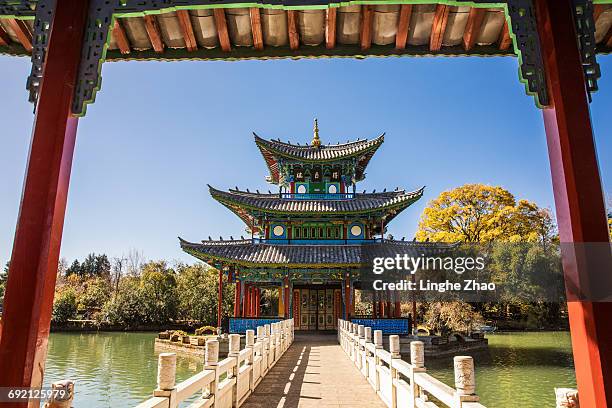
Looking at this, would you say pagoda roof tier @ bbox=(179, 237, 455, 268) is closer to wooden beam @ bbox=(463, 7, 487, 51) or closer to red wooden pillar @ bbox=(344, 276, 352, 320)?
red wooden pillar @ bbox=(344, 276, 352, 320)

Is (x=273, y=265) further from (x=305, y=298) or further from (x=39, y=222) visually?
(x=39, y=222)

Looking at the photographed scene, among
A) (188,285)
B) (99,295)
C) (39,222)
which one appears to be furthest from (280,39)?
(99,295)

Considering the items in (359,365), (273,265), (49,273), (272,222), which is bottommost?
(359,365)

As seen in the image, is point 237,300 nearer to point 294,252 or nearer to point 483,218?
point 294,252

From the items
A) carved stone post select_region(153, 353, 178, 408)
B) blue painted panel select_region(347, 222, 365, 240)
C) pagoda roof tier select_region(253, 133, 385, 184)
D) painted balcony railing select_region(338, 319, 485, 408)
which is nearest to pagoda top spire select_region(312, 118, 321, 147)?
pagoda roof tier select_region(253, 133, 385, 184)

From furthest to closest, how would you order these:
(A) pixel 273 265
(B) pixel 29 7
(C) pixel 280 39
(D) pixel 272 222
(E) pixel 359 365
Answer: (D) pixel 272 222
(A) pixel 273 265
(E) pixel 359 365
(C) pixel 280 39
(B) pixel 29 7

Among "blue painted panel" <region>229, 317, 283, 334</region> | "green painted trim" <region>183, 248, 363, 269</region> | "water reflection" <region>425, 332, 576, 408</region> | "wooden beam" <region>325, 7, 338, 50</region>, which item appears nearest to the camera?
"wooden beam" <region>325, 7, 338, 50</region>

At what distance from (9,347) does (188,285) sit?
3901 centimetres

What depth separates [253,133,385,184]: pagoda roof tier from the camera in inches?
966

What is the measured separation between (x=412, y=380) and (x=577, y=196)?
284 centimetres

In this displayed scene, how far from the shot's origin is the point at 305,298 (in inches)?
910

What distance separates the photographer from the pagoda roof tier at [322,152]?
80.5 ft

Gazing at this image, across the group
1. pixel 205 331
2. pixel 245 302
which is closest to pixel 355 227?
pixel 245 302

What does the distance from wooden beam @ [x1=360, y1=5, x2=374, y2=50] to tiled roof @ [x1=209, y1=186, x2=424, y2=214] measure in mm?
17803
